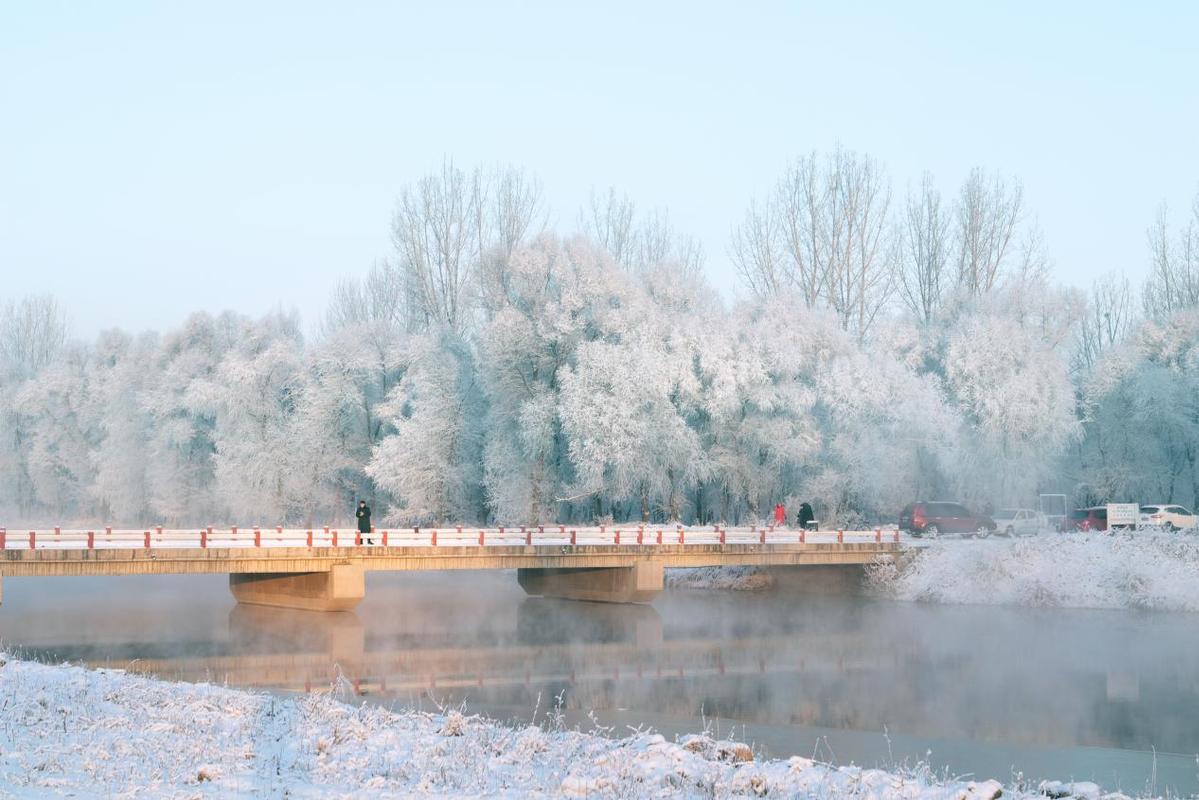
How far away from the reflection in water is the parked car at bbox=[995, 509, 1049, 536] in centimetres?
1000

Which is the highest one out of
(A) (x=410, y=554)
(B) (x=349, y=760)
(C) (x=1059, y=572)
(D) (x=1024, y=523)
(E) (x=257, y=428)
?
(E) (x=257, y=428)

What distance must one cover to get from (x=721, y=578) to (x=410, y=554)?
16.8 m

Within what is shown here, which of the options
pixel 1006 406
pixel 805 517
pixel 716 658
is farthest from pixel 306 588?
pixel 1006 406

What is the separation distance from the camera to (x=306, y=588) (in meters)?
43.4

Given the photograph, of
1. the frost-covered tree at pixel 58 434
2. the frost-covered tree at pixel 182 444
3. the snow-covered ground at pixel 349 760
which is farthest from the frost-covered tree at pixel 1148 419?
the frost-covered tree at pixel 58 434

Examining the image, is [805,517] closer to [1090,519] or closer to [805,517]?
[805,517]

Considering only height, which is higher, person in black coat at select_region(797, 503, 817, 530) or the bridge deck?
person in black coat at select_region(797, 503, 817, 530)

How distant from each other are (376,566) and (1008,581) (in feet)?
76.3

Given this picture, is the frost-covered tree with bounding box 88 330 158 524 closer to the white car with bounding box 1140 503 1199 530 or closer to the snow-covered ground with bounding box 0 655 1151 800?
the white car with bounding box 1140 503 1199 530

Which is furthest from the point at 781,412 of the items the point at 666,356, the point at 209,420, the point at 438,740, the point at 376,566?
the point at 438,740

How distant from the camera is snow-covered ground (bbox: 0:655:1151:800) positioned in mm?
13758

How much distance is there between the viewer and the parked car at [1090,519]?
53.5 m

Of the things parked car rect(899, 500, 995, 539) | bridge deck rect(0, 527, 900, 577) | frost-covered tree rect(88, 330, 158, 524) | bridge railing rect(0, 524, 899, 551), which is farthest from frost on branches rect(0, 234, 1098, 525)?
bridge deck rect(0, 527, 900, 577)

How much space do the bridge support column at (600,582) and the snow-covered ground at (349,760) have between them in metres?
27.4
